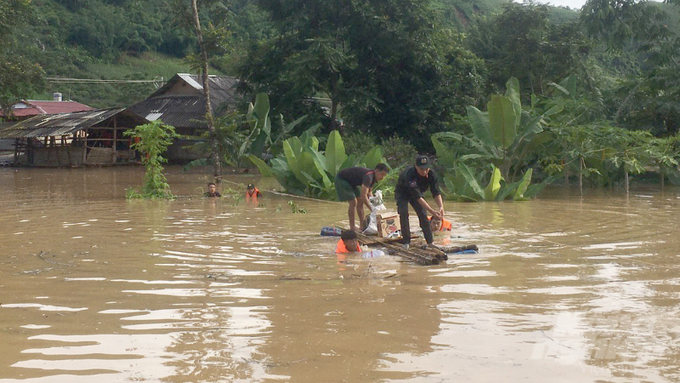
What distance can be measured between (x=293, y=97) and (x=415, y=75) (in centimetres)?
437

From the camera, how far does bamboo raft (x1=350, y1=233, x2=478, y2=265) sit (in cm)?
794

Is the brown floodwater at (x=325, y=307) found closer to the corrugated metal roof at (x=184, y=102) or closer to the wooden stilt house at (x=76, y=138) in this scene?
the wooden stilt house at (x=76, y=138)

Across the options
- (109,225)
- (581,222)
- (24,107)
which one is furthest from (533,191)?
(24,107)

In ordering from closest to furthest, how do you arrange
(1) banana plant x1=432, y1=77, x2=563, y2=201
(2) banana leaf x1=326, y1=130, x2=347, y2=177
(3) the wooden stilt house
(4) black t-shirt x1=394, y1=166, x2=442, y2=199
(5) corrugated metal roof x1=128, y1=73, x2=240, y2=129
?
(4) black t-shirt x1=394, y1=166, x2=442, y2=199 → (1) banana plant x1=432, y1=77, x2=563, y2=201 → (2) banana leaf x1=326, y1=130, x2=347, y2=177 → (3) the wooden stilt house → (5) corrugated metal roof x1=128, y1=73, x2=240, y2=129

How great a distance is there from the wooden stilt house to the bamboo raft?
24.1 meters

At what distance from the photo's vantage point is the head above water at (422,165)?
348 inches

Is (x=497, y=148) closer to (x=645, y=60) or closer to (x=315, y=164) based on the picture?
(x=315, y=164)

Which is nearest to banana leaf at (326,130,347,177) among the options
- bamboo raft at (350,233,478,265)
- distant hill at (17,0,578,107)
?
bamboo raft at (350,233,478,265)

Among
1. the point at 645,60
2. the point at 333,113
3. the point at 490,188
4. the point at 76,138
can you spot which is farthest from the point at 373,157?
the point at 76,138

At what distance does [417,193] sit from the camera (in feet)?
29.8

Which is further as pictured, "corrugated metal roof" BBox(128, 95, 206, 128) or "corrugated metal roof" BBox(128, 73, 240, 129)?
"corrugated metal roof" BBox(128, 73, 240, 129)

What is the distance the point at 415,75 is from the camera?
88.6ft

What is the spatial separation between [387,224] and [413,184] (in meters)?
0.82

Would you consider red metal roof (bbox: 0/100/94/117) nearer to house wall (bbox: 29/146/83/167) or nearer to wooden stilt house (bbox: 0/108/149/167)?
wooden stilt house (bbox: 0/108/149/167)
